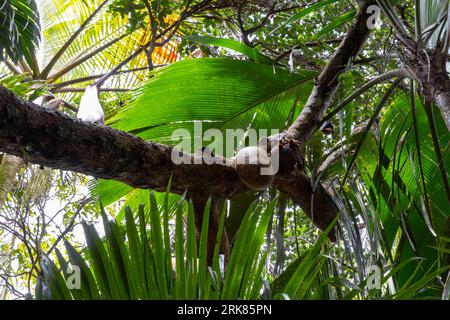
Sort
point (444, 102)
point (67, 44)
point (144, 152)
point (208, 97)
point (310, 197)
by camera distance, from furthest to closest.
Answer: point (67, 44) < point (208, 97) < point (310, 197) < point (144, 152) < point (444, 102)

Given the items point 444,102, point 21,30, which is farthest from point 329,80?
point 21,30

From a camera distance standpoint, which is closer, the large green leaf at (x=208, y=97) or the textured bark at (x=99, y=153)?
the textured bark at (x=99, y=153)

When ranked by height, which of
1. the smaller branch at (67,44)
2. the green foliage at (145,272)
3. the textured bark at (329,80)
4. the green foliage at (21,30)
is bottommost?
the green foliage at (145,272)

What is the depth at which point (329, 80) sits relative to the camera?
55.3 inches

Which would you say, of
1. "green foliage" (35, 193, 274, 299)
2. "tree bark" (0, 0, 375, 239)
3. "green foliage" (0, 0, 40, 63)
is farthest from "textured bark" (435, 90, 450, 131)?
"green foliage" (0, 0, 40, 63)

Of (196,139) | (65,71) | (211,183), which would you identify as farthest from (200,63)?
(65,71)

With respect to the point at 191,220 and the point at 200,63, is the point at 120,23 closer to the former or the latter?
the point at 200,63

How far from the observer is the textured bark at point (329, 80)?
52.3 inches

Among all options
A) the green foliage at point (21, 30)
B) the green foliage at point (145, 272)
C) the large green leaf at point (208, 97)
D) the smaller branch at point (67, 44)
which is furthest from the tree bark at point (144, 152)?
the smaller branch at point (67, 44)

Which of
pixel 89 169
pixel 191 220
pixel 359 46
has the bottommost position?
pixel 191 220

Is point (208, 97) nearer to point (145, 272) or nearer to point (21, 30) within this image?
point (145, 272)

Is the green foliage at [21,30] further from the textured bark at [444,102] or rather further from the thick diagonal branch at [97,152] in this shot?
the textured bark at [444,102]
